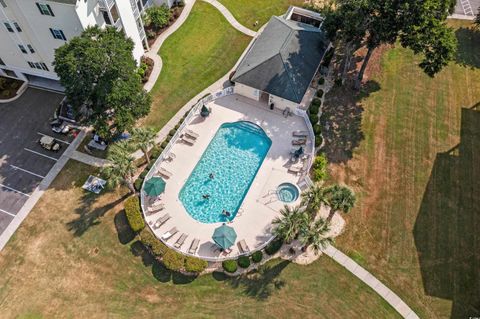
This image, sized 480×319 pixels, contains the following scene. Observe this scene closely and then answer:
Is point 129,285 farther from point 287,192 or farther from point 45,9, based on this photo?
point 45,9

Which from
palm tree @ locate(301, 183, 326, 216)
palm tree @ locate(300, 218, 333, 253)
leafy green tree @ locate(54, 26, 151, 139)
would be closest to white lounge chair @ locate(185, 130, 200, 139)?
leafy green tree @ locate(54, 26, 151, 139)

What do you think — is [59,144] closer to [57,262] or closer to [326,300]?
[57,262]

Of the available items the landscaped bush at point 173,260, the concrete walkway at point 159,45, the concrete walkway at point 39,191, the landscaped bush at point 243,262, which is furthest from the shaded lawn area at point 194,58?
the landscaped bush at point 243,262

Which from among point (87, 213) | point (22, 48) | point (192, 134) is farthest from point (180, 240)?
point (22, 48)

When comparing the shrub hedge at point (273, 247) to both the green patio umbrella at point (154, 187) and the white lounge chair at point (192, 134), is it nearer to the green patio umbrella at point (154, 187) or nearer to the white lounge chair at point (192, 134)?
the green patio umbrella at point (154, 187)

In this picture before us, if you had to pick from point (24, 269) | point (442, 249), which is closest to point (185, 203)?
point (24, 269)

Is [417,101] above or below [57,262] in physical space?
above
